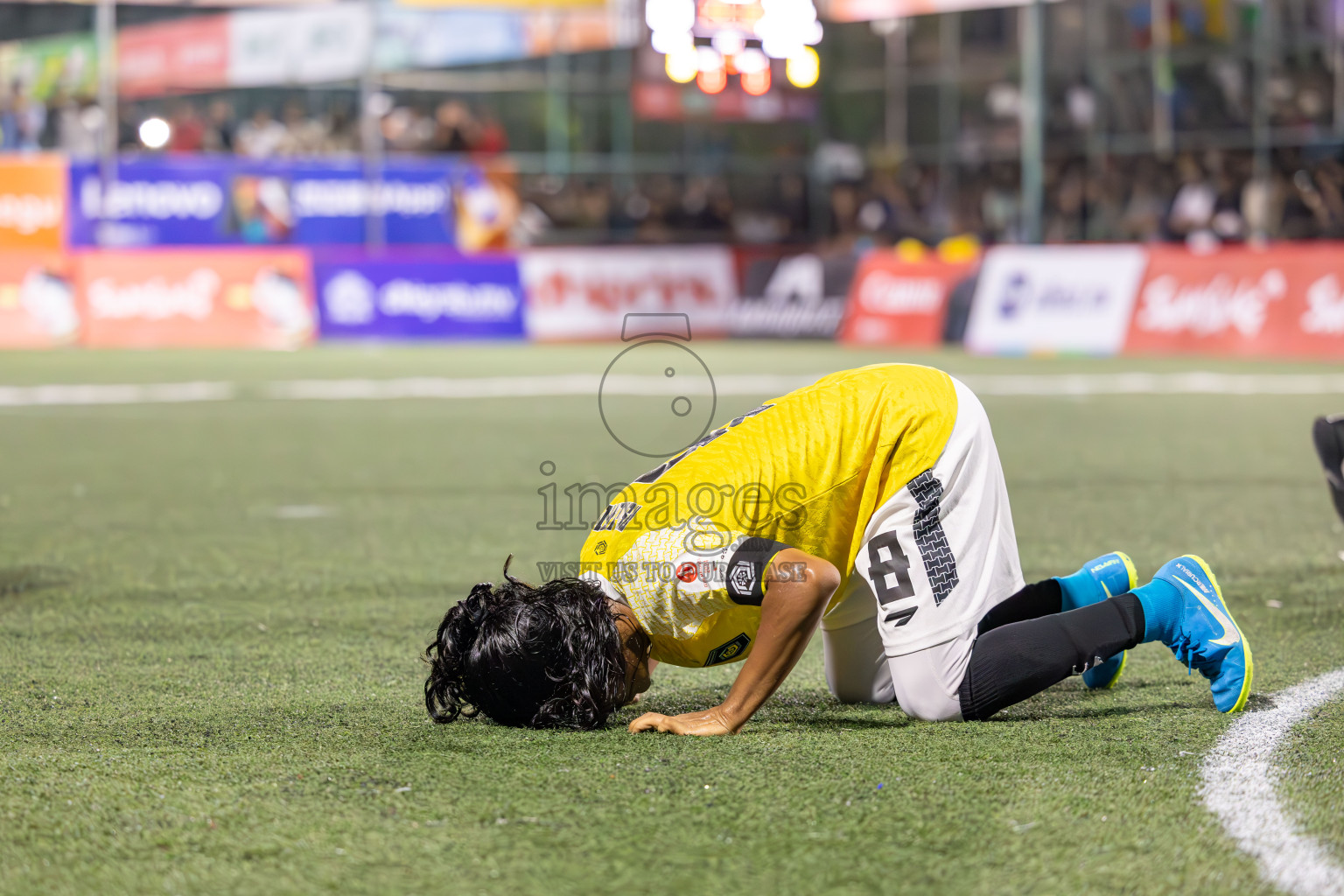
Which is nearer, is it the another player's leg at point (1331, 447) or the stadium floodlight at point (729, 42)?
the another player's leg at point (1331, 447)

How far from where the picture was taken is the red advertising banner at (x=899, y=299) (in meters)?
20.0

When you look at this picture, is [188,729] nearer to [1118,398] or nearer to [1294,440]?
[1294,440]

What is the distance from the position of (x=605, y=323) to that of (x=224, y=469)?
1314cm

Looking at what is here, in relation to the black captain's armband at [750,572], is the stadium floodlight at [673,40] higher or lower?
higher

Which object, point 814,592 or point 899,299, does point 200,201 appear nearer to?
point 899,299

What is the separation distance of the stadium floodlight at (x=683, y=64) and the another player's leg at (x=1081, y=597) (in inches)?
782

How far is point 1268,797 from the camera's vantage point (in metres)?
3.29

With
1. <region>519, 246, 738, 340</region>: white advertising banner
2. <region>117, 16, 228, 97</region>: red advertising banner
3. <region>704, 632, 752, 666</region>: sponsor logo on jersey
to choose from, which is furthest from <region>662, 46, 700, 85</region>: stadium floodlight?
<region>704, 632, 752, 666</region>: sponsor logo on jersey

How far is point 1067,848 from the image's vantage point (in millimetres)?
2992

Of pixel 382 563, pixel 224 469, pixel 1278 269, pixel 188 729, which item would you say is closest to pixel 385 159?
pixel 1278 269

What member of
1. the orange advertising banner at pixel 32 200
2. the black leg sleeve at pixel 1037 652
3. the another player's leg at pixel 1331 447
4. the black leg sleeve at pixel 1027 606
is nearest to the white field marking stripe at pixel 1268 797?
the black leg sleeve at pixel 1037 652

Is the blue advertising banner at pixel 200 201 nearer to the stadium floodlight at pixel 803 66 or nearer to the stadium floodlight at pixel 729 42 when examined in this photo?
the stadium floodlight at pixel 729 42

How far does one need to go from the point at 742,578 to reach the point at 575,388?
40.1 feet

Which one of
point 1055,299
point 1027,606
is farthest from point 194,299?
point 1027,606
